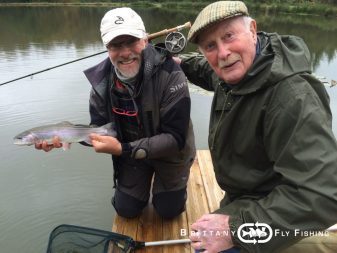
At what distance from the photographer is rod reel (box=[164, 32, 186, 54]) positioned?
11.4 ft

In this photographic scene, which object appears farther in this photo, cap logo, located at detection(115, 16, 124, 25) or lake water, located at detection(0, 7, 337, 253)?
lake water, located at detection(0, 7, 337, 253)

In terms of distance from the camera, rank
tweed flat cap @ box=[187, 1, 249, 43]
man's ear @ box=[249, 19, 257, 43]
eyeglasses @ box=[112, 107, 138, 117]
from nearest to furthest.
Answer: tweed flat cap @ box=[187, 1, 249, 43], man's ear @ box=[249, 19, 257, 43], eyeglasses @ box=[112, 107, 138, 117]

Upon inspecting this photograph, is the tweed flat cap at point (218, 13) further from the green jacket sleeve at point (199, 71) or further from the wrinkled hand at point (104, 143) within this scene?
the wrinkled hand at point (104, 143)

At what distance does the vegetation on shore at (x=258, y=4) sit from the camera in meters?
37.1

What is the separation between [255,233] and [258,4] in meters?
44.6

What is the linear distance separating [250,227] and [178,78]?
1.74 meters

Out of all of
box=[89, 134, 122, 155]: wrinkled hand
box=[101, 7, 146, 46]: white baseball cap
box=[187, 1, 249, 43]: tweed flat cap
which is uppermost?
box=[187, 1, 249, 43]: tweed flat cap

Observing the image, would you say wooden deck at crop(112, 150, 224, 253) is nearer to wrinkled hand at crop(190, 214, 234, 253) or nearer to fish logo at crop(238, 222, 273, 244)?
wrinkled hand at crop(190, 214, 234, 253)

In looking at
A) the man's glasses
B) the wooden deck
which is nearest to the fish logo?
the wooden deck

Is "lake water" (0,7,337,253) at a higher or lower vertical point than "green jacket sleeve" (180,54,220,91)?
lower

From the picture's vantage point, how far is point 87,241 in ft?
10.2

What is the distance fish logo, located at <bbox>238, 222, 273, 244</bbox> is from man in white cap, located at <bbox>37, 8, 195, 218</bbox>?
4.96 feet

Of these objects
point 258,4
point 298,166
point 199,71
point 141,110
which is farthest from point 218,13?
point 258,4

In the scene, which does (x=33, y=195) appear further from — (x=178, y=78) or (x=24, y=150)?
(x=178, y=78)
